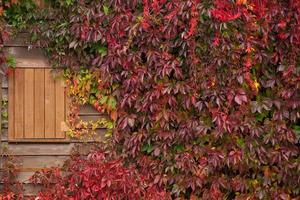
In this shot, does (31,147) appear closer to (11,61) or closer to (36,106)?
(36,106)

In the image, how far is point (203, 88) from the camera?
5.92 metres

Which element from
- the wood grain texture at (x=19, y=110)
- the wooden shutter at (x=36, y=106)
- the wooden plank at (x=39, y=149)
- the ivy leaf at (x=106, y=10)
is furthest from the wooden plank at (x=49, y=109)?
the ivy leaf at (x=106, y=10)

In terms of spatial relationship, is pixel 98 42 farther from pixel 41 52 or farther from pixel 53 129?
pixel 53 129

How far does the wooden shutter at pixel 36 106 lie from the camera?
20.4ft

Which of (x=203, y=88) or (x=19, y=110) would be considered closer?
(x=203, y=88)

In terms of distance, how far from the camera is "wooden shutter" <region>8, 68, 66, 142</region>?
621 centimetres

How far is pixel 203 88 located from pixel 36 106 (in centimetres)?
171

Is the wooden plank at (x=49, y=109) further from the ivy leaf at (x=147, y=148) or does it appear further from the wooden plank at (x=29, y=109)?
the ivy leaf at (x=147, y=148)

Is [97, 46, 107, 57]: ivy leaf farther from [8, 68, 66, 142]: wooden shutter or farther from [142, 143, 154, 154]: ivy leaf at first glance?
[142, 143, 154, 154]: ivy leaf

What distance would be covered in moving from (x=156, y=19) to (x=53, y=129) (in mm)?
1531

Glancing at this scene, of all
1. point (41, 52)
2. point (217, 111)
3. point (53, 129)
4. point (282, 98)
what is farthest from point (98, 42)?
point (282, 98)

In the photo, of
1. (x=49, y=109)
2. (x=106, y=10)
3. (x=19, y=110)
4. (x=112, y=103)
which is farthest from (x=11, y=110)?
(x=106, y=10)

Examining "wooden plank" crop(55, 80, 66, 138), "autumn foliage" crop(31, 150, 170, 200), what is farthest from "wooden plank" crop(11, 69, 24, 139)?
"autumn foliage" crop(31, 150, 170, 200)

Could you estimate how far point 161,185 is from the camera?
19.8 ft
